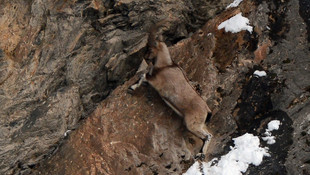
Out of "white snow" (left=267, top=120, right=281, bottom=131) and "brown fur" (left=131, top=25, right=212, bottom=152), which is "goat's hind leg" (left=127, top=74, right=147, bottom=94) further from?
"white snow" (left=267, top=120, right=281, bottom=131)

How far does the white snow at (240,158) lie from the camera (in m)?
8.80

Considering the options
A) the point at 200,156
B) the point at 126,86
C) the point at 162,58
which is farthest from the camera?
the point at 126,86

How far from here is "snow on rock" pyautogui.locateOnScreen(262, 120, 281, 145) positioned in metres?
9.03

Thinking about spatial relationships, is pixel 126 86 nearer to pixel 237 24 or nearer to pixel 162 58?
pixel 162 58

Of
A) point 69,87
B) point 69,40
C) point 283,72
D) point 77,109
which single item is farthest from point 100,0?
point 283,72

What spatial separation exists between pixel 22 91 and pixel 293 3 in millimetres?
9137

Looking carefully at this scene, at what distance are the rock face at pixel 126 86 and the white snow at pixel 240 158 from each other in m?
0.20

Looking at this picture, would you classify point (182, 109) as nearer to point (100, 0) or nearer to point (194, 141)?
point (194, 141)

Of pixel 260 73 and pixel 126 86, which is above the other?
pixel 126 86

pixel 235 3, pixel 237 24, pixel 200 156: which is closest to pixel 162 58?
pixel 237 24

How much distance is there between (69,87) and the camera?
984 cm

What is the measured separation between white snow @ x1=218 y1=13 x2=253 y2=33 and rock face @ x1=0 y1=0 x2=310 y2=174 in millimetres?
162

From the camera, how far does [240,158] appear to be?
8.95m

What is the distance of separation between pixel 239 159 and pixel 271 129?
1.29 m
